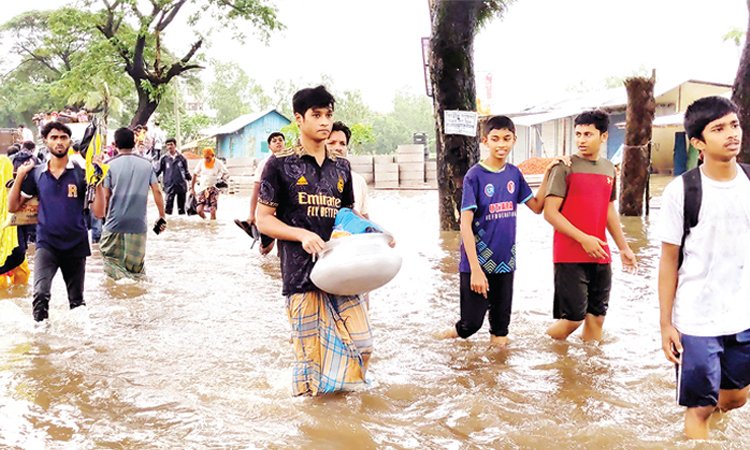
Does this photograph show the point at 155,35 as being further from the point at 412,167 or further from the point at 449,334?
the point at 449,334

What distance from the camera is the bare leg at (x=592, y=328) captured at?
16.0ft

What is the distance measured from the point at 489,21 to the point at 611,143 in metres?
18.1

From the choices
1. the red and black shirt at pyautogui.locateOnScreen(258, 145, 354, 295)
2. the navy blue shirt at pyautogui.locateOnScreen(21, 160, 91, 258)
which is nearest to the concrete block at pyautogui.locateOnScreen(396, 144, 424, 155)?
the navy blue shirt at pyautogui.locateOnScreen(21, 160, 91, 258)

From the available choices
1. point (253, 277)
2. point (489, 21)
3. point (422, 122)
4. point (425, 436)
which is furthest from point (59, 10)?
point (422, 122)

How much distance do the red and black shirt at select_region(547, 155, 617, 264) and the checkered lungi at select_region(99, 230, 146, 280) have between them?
188 inches

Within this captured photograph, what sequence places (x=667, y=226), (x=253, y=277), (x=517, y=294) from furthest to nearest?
(x=253, y=277) < (x=517, y=294) < (x=667, y=226)

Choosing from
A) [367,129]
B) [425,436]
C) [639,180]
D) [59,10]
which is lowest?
[425,436]

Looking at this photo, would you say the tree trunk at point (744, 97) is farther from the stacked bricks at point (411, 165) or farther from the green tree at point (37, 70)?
the green tree at point (37, 70)

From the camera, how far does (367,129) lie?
105 feet

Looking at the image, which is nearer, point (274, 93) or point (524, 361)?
point (524, 361)

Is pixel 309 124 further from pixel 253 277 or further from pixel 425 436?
pixel 253 277

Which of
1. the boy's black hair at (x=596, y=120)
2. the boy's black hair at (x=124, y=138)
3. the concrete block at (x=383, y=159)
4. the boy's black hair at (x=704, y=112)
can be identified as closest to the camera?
the boy's black hair at (x=704, y=112)

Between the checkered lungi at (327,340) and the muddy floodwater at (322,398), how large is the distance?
0.57 ft

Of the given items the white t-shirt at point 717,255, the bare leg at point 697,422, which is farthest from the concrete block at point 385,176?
the white t-shirt at point 717,255
